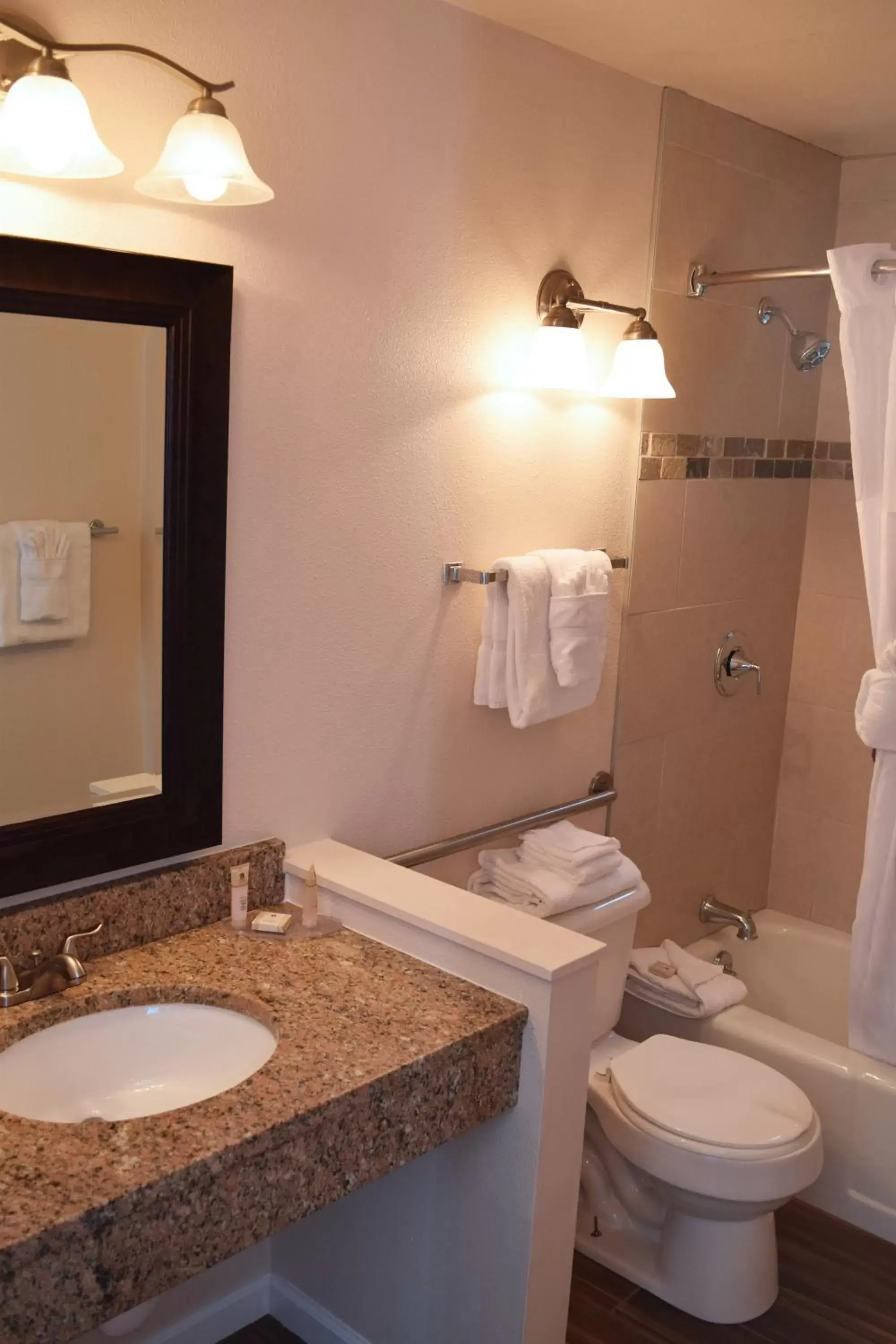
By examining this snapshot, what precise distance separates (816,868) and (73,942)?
7.51 ft

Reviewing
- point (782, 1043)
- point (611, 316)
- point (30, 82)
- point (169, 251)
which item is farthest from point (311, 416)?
point (782, 1043)

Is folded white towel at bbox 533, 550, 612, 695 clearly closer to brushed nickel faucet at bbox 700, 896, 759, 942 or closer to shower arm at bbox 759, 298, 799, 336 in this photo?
shower arm at bbox 759, 298, 799, 336

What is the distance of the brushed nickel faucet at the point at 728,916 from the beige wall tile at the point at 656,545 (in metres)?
0.86

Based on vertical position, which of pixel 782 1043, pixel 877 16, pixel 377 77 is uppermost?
pixel 877 16

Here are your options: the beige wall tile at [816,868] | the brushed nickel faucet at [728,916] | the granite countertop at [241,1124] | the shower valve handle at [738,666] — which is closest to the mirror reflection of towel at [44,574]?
the granite countertop at [241,1124]

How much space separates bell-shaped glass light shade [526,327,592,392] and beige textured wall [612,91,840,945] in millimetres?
459

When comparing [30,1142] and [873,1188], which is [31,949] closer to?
[30,1142]

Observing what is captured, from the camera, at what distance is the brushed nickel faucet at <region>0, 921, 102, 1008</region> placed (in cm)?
163

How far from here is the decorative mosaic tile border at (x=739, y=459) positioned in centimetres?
274

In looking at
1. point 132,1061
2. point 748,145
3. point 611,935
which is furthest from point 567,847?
point 748,145

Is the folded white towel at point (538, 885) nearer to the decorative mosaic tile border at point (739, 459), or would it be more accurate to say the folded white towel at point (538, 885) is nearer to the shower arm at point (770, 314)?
the decorative mosaic tile border at point (739, 459)

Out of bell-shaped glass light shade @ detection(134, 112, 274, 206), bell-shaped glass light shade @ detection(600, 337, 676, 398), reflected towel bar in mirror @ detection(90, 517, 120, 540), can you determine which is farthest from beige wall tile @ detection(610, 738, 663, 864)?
bell-shaped glass light shade @ detection(134, 112, 274, 206)

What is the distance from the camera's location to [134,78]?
1.64 m

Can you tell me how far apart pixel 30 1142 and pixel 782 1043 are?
1.83 m
